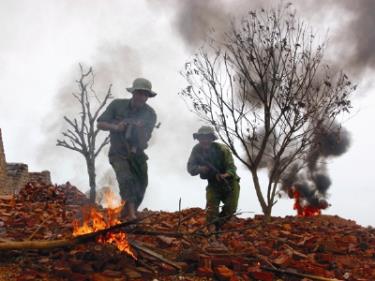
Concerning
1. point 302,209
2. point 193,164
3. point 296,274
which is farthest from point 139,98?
point 302,209

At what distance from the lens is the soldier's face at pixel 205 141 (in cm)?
707

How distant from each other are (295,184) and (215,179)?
11.8 meters

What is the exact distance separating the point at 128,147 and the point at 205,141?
1.19 metres

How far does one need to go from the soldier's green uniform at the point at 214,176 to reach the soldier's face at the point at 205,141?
3.0 inches

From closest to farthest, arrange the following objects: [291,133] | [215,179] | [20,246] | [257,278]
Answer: [20,246] < [257,278] < [215,179] < [291,133]

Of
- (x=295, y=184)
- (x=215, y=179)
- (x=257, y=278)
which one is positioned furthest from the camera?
(x=295, y=184)

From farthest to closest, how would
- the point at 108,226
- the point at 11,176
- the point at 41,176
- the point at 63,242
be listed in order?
1. the point at 41,176
2. the point at 11,176
3. the point at 108,226
4. the point at 63,242

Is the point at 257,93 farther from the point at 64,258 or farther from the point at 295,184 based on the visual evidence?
the point at 295,184

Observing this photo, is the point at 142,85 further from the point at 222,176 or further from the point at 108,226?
the point at 108,226

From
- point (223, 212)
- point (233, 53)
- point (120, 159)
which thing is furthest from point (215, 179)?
point (233, 53)

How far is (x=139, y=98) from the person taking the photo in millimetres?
7316

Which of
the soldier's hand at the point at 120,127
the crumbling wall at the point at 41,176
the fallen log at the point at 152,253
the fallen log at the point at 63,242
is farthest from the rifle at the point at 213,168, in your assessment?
the crumbling wall at the point at 41,176

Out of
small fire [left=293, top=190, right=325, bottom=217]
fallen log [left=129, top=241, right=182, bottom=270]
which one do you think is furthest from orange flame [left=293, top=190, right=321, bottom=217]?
fallen log [left=129, top=241, right=182, bottom=270]

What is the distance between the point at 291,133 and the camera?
10336 millimetres
